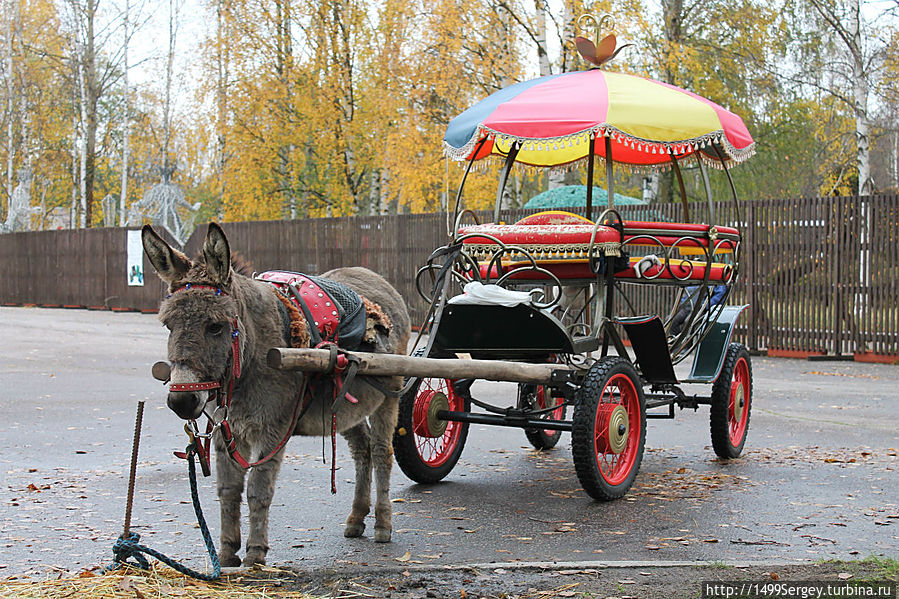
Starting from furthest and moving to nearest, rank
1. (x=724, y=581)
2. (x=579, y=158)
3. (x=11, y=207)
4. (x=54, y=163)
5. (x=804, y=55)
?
(x=54, y=163)
(x=11, y=207)
(x=804, y=55)
(x=579, y=158)
(x=724, y=581)

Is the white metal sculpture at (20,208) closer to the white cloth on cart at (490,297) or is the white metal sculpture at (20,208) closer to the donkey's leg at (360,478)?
the white cloth on cart at (490,297)

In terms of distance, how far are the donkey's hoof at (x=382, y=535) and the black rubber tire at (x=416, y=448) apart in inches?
45.6

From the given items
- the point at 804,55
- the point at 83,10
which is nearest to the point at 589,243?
the point at 804,55

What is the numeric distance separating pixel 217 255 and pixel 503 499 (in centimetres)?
314

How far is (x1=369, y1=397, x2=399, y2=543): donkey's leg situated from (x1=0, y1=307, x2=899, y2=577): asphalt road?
0.20m

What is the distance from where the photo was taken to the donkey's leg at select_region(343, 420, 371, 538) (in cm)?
566

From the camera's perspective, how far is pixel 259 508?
4.74 metres

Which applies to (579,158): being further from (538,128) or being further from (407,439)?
(407,439)

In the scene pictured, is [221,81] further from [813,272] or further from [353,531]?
[353,531]

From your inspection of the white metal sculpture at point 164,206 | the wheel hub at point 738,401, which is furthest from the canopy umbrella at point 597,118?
the white metal sculpture at point 164,206

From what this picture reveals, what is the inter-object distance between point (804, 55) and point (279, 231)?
17.6 m

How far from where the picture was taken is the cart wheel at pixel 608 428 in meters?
6.29

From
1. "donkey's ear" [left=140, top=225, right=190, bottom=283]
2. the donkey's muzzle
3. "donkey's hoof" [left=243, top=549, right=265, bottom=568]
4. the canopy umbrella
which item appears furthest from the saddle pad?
the canopy umbrella

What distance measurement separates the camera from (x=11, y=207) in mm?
41281
